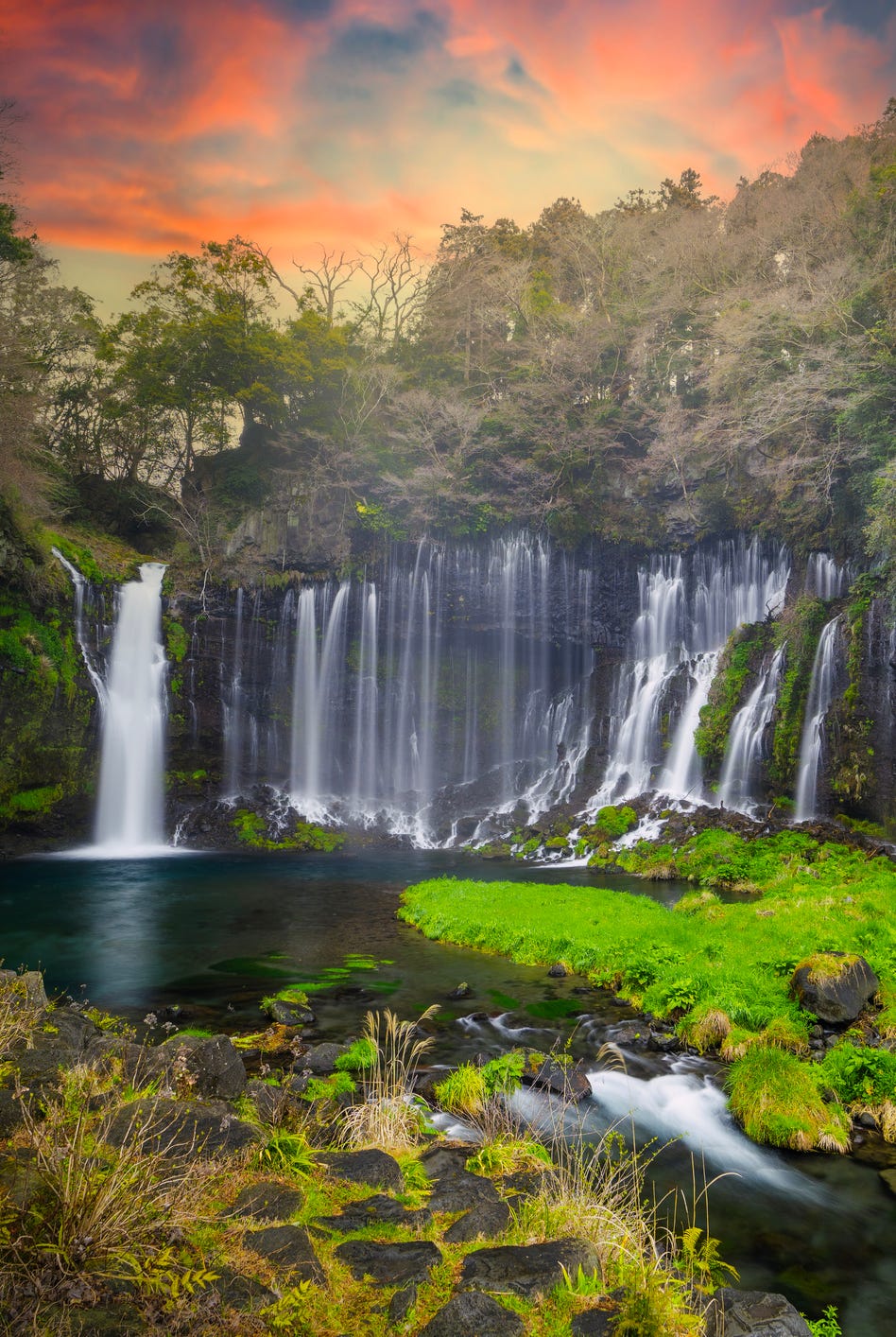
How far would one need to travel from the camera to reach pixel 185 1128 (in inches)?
215

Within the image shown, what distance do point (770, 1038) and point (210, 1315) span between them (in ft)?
25.1

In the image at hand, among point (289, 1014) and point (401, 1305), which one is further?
point (289, 1014)

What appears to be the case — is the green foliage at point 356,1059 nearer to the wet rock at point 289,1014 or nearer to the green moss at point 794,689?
the wet rock at point 289,1014

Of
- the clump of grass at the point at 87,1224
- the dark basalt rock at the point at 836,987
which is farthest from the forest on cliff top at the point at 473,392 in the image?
the clump of grass at the point at 87,1224

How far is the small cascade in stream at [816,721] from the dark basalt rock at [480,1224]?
22.4 metres

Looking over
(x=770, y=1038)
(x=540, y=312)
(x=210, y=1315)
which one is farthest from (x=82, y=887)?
(x=540, y=312)

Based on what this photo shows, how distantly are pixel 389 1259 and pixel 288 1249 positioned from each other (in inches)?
26.4

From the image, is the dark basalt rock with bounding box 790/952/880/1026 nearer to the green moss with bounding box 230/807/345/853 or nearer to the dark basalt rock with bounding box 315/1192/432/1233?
the dark basalt rock with bounding box 315/1192/432/1233

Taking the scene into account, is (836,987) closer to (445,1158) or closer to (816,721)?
(445,1158)

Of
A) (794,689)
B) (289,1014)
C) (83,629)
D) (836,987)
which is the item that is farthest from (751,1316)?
(83,629)

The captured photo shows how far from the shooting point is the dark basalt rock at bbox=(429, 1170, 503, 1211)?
5414 mm

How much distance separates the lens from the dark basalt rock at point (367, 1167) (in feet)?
18.4

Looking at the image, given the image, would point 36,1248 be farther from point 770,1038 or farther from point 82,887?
point 82,887

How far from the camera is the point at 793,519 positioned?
3033 cm
